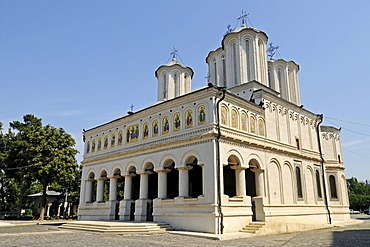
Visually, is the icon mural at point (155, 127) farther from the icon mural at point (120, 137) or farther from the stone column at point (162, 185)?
the icon mural at point (120, 137)

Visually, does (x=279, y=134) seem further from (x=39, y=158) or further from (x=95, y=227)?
(x=39, y=158)

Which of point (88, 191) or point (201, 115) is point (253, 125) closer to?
point (201, 115)

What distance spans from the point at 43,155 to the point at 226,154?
22.4 metres

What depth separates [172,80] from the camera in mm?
29547

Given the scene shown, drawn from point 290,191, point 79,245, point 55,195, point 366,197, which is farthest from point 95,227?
point 366,197

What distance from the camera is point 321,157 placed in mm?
26141

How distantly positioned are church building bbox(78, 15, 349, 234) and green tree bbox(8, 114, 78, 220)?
5914mm

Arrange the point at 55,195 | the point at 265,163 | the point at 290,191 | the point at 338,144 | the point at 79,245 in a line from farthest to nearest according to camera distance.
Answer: the point at 55,195 < the point at 338,144 < the point at 290,191 < the point at 265,163 < the point at 79,245

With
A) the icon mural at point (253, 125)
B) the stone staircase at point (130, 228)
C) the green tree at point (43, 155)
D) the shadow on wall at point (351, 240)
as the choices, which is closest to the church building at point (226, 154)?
the icon mural at point (253, 125)

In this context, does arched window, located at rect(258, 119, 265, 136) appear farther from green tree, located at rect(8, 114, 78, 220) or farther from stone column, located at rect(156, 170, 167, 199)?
green tree, located at rect(8, 114, 78, 220)

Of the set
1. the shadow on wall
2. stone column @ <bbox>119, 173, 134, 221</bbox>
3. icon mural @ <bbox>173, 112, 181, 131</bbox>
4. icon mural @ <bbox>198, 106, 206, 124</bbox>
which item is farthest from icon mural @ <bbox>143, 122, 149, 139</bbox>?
the shadow on wall

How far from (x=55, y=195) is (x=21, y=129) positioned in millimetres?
10700

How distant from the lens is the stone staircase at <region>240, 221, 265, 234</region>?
1678 centimetres

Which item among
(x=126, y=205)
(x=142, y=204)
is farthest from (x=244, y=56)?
(x=126, y=205)
